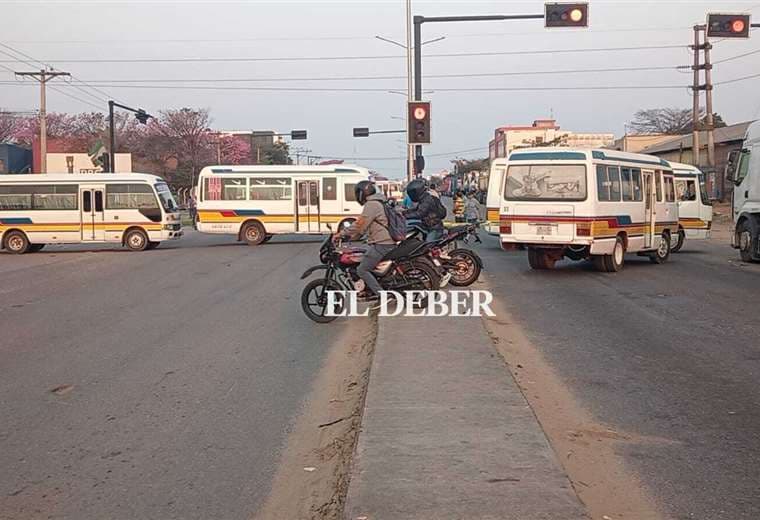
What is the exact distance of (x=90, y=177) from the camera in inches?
1082

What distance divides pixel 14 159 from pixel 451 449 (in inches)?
2524

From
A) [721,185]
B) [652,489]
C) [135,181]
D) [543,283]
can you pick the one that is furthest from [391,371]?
[721,185]

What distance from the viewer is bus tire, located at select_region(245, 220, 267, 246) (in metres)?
29.8

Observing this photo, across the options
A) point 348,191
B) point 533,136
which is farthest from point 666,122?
point 348,191

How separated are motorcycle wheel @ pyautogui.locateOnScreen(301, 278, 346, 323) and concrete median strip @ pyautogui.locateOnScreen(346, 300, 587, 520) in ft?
8.74

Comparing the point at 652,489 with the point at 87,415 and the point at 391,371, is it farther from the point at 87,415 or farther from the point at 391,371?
the point at 87,415

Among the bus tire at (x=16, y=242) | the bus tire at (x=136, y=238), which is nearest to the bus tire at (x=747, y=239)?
the bus tire at (x=136, y=238)

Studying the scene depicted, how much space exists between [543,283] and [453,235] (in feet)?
8.73

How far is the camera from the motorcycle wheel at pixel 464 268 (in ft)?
47.8

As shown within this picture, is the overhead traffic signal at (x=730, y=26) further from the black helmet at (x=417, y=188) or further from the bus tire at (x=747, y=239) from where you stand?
the black helmet at (x=417, y=188)

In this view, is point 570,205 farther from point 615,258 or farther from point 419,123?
point 419,123

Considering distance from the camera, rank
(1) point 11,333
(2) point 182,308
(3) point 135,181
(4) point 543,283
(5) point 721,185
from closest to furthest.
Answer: (1) point 11,333
(2) point 182,308
(4) point 543,283
(3) point 135,181
(5) point 721,185

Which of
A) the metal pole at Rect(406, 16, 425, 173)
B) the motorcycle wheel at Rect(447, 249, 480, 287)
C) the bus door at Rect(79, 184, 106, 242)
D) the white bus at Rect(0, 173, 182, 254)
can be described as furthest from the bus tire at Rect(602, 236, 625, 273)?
the bus door at Rect(79, 184, 106, 242)

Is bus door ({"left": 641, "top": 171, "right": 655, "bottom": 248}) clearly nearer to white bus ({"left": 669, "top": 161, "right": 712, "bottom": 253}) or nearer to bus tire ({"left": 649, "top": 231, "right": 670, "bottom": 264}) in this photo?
bus tire ({"left": 649, "top": 231, "right": 670, "bottom": 264})
